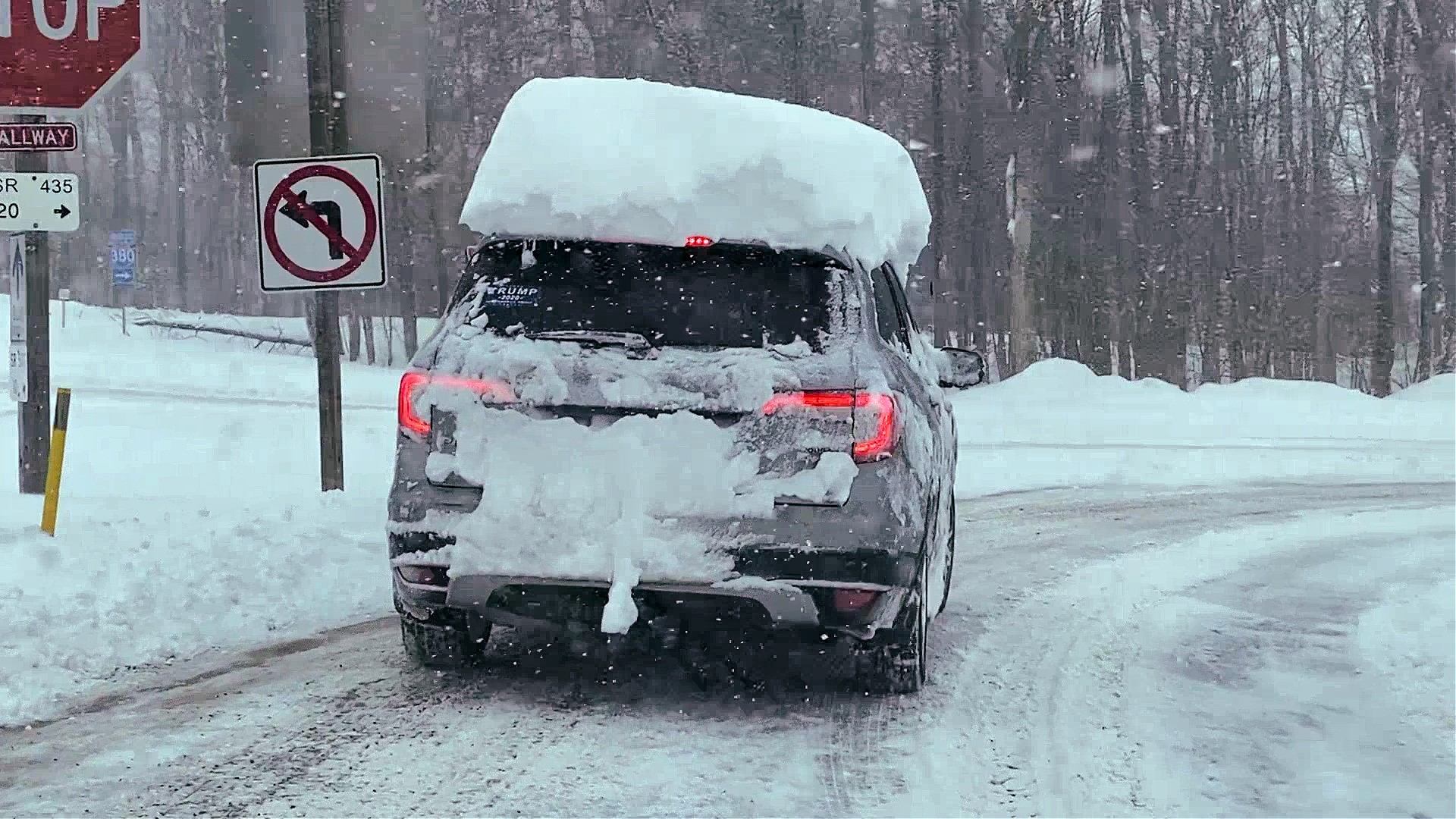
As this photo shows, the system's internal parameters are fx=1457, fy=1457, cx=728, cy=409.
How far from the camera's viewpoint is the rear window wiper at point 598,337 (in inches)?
208

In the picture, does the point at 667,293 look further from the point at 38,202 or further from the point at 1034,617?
the point at 38,202

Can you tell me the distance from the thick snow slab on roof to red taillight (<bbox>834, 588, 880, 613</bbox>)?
4.21 ft

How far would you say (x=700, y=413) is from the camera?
204 inches

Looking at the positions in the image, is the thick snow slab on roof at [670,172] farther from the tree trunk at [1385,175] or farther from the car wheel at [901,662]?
the tree trunk at [1385,175]

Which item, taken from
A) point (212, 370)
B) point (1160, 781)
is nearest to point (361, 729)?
point (1160, 781)

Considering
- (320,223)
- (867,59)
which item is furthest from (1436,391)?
(320,223)

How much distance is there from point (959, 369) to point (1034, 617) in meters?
1.43

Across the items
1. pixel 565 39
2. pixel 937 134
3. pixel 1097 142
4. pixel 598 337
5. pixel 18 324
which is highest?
pixel 565 39

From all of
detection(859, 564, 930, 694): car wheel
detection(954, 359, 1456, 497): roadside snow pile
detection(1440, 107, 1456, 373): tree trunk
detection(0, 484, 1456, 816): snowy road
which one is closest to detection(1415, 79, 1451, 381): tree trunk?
detection(1440, 107, 1456, 373): tree trunk

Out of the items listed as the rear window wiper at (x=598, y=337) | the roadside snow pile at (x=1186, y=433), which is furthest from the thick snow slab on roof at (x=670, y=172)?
the roadside snow pile at (x=1186, y=433)

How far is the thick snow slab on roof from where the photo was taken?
215 inches

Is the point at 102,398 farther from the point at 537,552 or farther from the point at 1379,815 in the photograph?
the point at 1379,815

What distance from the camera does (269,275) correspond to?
29.5ft

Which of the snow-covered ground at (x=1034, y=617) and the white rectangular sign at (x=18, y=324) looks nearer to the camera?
the snow-covered ground at (x=1034, y=617)
